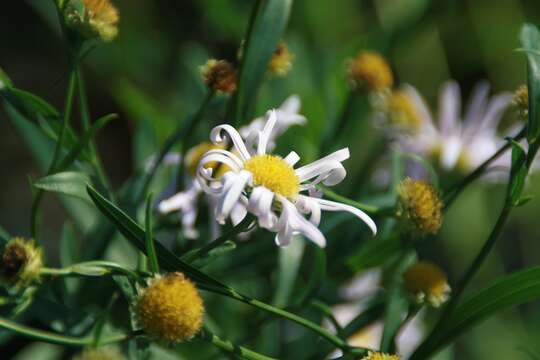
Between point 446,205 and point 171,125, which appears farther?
point 171,125

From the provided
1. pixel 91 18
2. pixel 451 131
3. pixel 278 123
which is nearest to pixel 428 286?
pixel 278 123

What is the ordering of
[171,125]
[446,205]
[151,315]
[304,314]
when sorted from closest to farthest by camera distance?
[151,315]
[446,205]
[304,314]
[171,125]

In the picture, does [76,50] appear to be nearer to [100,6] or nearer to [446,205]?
[100,6]

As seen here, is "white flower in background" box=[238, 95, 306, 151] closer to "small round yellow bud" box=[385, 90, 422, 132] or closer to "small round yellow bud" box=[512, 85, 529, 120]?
"small round yellow bud" box=[512, 85, 529, 120]

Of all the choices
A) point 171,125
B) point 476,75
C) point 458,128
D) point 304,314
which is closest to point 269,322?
point 304,314

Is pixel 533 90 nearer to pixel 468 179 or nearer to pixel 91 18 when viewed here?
pixel 468 179
